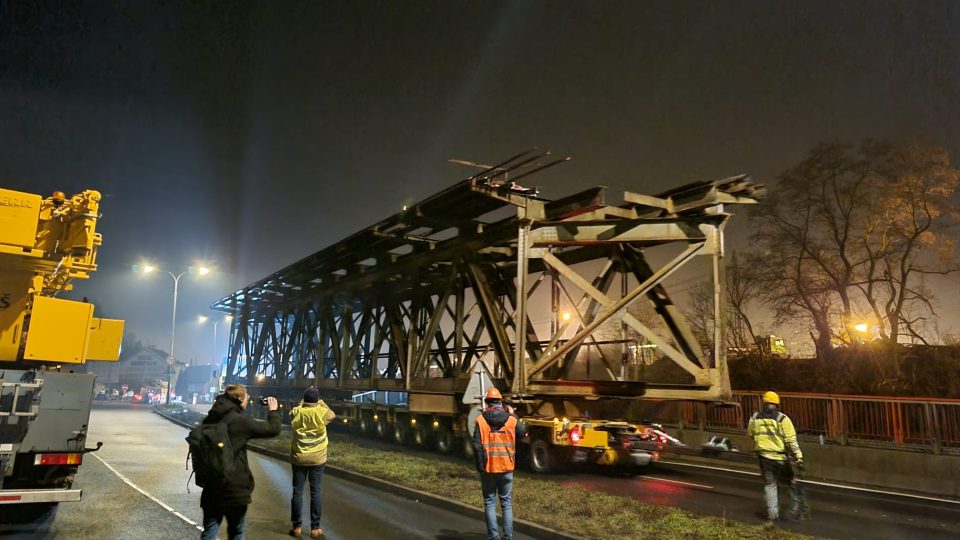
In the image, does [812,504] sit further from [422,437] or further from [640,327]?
[422,437]

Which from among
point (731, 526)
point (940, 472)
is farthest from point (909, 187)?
point (731, 526)

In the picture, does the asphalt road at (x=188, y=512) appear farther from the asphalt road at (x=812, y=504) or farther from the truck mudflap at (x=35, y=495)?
the asphalt road at (x=812, y=504)

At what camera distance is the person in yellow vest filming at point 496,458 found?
6.41 m

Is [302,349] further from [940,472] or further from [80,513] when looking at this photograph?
[940,472]

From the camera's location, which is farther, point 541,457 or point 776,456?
point 541,457

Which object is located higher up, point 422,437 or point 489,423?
point 489,423

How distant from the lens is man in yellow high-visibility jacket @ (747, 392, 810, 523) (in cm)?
822

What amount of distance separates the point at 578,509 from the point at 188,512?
5.31 m

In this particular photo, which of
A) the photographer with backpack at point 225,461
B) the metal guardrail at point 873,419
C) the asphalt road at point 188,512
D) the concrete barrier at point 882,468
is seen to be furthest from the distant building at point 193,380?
the photographer with backpack at point 225,461

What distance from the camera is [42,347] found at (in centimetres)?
727

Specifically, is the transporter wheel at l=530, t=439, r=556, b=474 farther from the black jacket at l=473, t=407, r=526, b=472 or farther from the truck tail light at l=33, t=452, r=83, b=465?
the truck tail light at l=33, t=452, r=83, b=465

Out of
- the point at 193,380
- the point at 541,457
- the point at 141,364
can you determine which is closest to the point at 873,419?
the point at 541,457

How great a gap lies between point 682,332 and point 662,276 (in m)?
1.30

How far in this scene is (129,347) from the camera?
10800 centimetres
